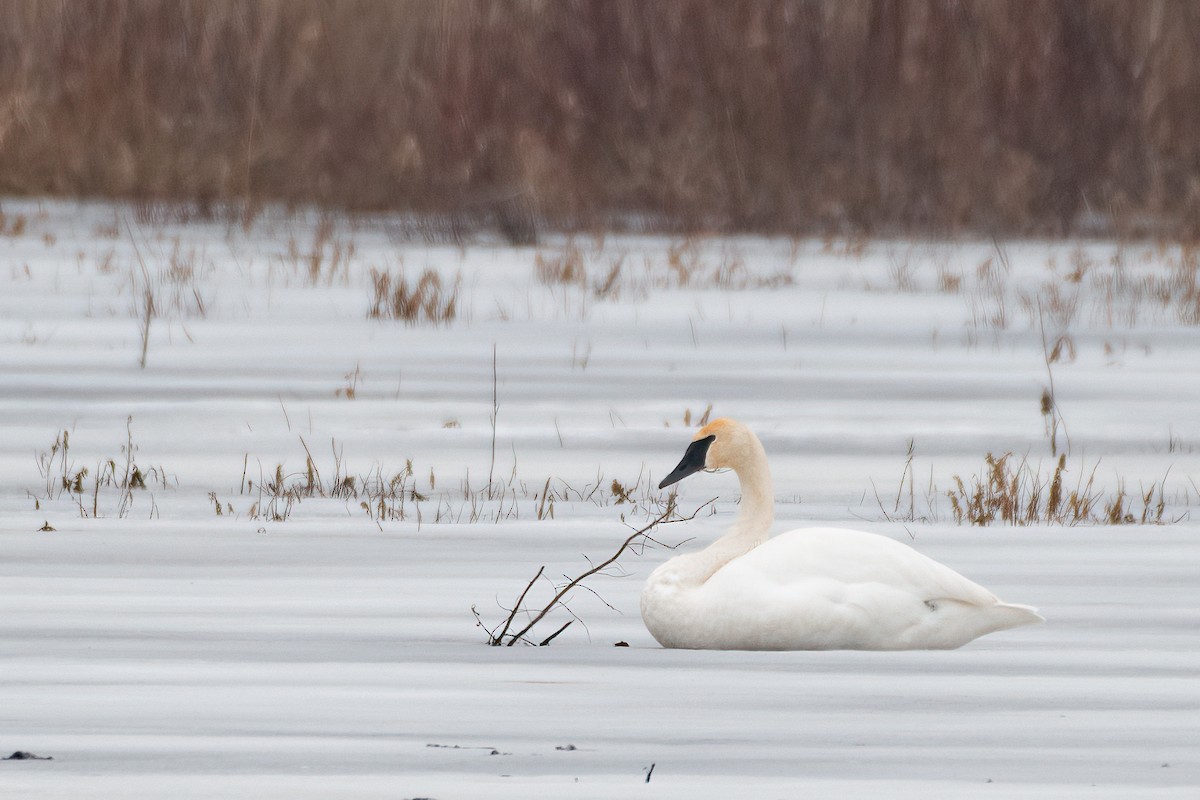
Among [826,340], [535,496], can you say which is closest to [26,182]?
[826,340]

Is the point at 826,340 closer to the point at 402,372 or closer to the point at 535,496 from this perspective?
the point at 402,372

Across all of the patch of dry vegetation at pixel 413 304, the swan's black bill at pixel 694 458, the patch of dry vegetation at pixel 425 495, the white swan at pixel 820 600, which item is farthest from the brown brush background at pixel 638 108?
the white swan at pixel 820 600

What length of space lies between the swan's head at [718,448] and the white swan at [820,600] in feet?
1.12

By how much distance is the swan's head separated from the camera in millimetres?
5125

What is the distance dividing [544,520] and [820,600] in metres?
1.97

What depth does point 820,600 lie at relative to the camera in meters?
4.70

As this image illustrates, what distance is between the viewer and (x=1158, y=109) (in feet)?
64.2

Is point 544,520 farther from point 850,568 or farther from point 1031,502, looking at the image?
point 850,568

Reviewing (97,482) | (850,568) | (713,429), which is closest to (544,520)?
(97,482)

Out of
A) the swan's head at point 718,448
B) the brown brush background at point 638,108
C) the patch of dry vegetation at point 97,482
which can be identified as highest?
the brown brush background at point 638,108

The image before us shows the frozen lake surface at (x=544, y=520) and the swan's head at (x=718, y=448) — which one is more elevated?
the swan's head at (x=718, y=448)

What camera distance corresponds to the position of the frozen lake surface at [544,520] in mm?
3885

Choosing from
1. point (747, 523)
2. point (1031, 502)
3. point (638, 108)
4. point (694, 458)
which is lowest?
point (1031, 502)

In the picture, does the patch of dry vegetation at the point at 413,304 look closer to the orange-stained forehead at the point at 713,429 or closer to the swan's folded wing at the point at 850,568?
the orange-stained forehead at the point at 713,429
